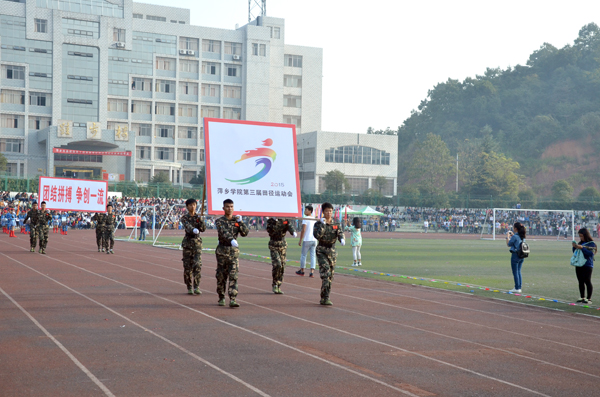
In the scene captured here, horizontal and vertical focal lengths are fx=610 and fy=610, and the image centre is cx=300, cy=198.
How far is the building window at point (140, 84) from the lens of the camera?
261 ft

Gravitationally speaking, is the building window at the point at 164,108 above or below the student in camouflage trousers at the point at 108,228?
above

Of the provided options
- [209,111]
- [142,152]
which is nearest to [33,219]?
[142,152]

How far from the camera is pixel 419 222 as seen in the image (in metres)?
60.3

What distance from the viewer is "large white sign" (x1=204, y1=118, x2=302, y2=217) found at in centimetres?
1213

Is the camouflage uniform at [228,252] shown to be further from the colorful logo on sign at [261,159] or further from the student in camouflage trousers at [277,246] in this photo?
the student in camouflage trousers at [277,246]

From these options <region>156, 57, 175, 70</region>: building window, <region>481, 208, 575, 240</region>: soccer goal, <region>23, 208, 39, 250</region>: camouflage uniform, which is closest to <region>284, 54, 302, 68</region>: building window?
<region>156, 57, 175, 70</region>: building window

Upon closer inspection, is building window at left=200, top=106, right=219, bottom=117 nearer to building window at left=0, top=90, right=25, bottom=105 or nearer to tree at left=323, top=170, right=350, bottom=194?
tree at left=323, top=170, right=350, bottom=194

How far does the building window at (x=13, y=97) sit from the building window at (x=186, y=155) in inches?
800

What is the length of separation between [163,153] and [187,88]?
31.1 feet

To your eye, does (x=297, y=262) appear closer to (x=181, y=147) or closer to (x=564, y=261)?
(x=564, y=261)

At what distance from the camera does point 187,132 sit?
8400cm

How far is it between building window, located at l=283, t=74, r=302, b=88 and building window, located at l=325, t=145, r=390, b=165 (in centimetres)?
1493

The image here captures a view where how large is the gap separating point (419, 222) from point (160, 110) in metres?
40.3

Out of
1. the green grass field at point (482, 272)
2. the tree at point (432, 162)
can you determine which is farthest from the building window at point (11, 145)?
the green grass field at point (482, 272)
